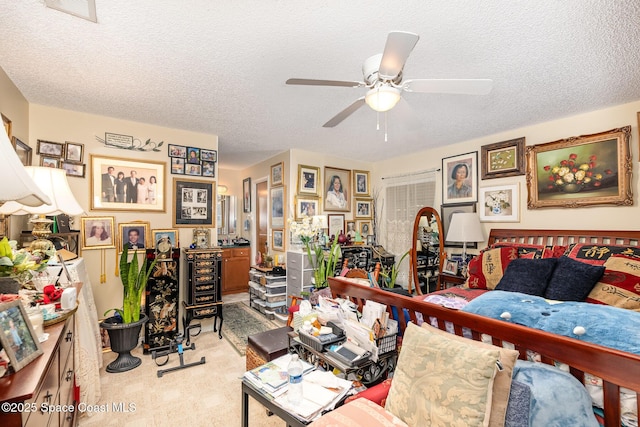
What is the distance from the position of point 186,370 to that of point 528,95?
13.7 ft

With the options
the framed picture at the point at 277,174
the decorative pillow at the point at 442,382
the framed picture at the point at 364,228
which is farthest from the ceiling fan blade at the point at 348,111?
the framed picture at the point at 364,228

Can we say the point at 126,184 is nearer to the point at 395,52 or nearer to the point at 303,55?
the point at 303,55

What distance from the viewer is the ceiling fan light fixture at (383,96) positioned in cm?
171

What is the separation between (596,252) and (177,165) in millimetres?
4666

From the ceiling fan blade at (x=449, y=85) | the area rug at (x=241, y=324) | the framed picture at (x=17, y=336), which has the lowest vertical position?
the area rug at (x=241, y=324)

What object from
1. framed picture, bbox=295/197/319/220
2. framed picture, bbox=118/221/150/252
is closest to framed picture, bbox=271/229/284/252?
framed picture, bbox=295/197/319/220

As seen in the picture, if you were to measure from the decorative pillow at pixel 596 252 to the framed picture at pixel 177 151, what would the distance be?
14.9ft

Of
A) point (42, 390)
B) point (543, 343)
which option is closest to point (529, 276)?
point (543, 343)

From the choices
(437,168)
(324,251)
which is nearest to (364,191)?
(437,168)

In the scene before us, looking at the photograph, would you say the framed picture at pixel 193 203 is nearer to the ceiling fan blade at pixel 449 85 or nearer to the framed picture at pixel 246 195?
the framed picture at pixel 246 195

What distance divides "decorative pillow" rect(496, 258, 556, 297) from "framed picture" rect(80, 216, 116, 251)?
4.25 meters

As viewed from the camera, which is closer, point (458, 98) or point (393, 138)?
point (458, 98)

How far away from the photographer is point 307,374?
1638 millimetres

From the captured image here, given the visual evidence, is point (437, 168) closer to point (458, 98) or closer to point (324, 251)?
point (458, 98)
